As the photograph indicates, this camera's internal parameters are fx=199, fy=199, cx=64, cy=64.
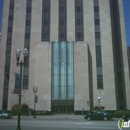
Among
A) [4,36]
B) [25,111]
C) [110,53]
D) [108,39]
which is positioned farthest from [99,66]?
[25,111]

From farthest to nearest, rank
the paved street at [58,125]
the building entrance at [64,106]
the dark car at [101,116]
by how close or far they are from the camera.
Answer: the building entrance at [64,106] < the dark car at [101,116] < the paved street at [58,125]

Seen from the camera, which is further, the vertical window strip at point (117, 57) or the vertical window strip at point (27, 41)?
the vertical window strip at point (117, 57)

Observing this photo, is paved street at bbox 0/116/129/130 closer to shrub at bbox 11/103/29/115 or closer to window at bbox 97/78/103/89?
shrub at bbox 11/103/29/115

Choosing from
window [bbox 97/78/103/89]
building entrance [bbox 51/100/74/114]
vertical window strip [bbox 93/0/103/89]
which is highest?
vertical window strip [bbox 93/0/103/89]

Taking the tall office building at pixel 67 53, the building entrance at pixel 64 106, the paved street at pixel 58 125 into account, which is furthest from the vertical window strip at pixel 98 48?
the paved street at pixel 58 125

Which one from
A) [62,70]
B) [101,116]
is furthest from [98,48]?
[101,116]

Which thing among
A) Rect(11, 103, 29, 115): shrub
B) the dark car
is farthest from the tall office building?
Rect(11, 103, 29, 115): shrub

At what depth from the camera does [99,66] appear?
56.7 meters

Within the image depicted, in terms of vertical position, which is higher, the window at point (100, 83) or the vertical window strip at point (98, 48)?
the vertical window strip at point (98, 48)

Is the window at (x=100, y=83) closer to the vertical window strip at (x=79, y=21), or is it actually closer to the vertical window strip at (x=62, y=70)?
the vertical window strip at (x=62, y=70)

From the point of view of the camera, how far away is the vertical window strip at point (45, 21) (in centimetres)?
5894

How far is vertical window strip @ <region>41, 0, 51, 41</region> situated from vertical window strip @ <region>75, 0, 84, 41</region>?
841 cm

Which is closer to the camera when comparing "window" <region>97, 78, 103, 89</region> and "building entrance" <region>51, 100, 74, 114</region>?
"building entrance" <region>51, 100, 74, 114</region>

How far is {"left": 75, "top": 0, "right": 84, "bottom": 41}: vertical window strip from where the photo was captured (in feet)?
192
